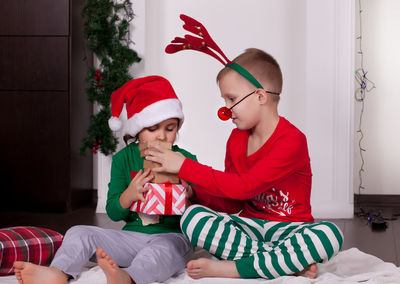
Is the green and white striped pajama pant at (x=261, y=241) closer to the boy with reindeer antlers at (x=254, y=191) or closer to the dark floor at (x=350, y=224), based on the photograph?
the boy with reindeer antlers at (x=254, y=191)

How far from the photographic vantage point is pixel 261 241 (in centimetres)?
182

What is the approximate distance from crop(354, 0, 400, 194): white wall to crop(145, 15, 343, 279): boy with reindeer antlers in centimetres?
174

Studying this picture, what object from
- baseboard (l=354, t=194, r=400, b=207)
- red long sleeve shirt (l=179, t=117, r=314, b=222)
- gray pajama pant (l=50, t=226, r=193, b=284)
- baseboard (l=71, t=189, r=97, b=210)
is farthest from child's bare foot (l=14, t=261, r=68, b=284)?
baseboard (l=354, t=194, r=400, b=207)

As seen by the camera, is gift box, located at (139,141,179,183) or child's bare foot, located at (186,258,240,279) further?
gift box, located at (139,141,179,183)

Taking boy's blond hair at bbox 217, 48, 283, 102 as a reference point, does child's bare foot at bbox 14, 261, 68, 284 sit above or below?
below

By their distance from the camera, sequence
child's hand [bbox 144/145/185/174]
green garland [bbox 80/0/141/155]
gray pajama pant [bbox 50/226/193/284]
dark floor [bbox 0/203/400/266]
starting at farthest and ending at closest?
green garland [bbox 80/0/141/155] → dark floor [bbox 0/203/400/266] → child's hand [bbox 144/145/185/174] → gray pajama pant [bbox 50/226/193/284]

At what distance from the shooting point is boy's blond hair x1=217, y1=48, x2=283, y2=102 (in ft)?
6.15

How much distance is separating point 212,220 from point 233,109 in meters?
0.38

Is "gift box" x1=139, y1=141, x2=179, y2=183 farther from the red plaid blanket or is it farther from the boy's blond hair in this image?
the red plaid blanket

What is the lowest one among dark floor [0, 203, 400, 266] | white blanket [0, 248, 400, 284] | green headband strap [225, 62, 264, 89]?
dark floor [0, 203, 400, 266]

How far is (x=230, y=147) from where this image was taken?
6.60ft

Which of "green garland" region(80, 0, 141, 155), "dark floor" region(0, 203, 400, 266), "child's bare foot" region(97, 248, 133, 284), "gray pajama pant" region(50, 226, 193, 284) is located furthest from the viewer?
"green garland" region(80, 0, 141, 155)

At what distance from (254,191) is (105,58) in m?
1.62

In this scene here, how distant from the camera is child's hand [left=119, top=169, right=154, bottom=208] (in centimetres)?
177
